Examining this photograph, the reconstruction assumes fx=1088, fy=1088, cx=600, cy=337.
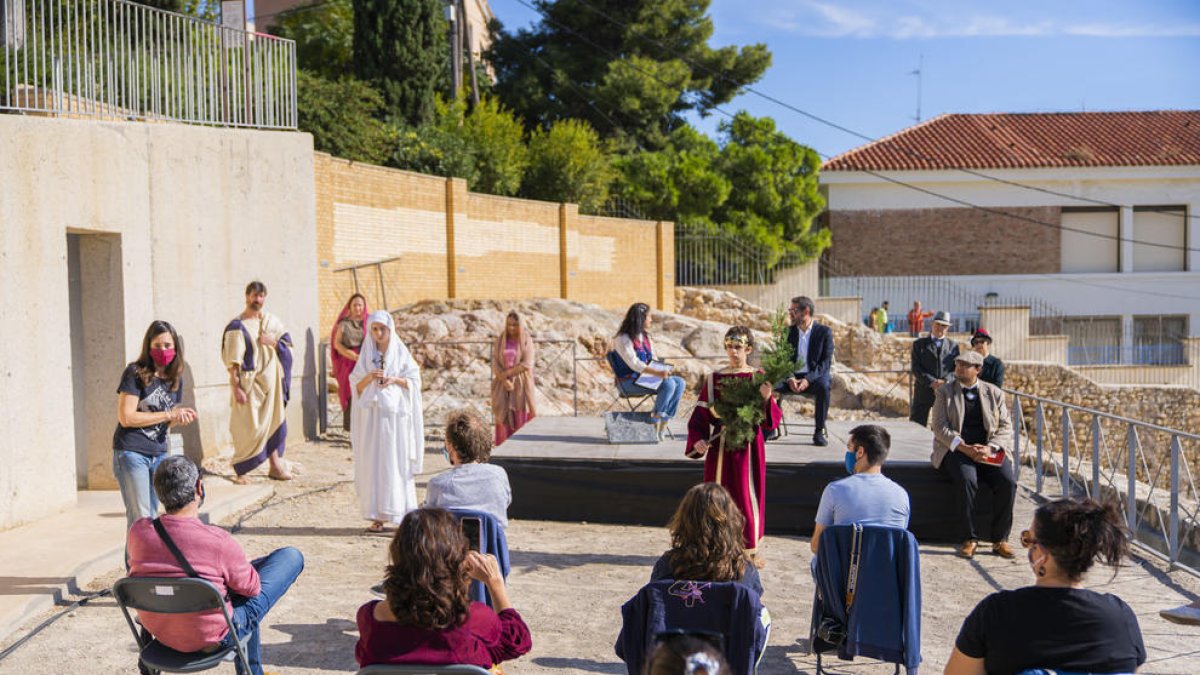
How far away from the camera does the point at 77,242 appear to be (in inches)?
389

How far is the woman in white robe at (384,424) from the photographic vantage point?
339 inches

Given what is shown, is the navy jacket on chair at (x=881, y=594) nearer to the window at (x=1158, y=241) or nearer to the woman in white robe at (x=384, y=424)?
the woman in white robe at (x=384, y=424)

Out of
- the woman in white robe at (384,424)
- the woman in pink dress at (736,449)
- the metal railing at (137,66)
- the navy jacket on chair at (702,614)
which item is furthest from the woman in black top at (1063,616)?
the metal railing at (137,66)

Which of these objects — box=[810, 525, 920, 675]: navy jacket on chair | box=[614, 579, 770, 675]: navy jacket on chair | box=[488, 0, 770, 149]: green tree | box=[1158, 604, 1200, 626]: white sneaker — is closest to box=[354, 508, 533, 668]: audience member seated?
box=[614, 579, 770, 675]: navy jacket on chair

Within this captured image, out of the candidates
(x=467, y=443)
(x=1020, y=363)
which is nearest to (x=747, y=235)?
(x=1020, y=363)

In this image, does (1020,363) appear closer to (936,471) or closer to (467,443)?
(936,471)

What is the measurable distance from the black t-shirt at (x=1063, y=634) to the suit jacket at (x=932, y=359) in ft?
26.5

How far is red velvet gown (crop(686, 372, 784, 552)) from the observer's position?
7.57 meters

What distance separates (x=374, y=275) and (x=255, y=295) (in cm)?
863

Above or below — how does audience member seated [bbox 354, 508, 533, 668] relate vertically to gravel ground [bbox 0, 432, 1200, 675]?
Answer: above

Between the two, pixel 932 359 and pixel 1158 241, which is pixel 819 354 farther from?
pixel 1158 241

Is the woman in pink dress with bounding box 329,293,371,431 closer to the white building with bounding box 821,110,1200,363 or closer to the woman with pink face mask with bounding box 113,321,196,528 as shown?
the woman with pink face mask with bounding box 113,321,196,528

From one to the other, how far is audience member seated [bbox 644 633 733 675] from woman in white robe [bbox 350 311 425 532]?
631 cm

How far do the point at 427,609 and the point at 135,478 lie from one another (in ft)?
13.4
